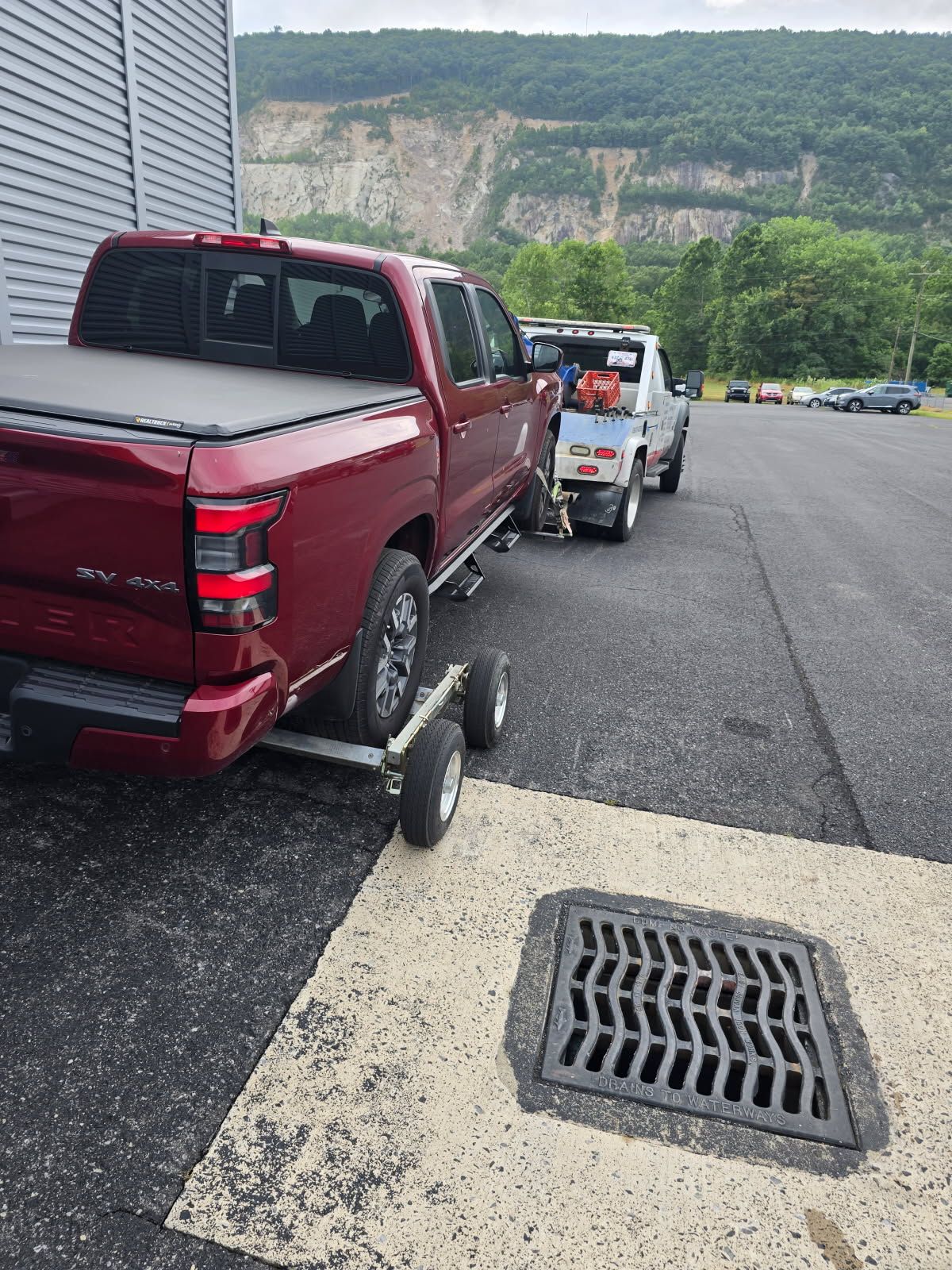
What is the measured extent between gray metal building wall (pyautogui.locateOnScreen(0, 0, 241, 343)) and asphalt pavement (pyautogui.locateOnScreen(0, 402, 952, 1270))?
4.30 m

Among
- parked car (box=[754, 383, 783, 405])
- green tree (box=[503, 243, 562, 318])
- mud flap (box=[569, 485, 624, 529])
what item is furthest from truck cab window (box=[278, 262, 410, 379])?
green tree (box=[503, 243, 562, 318])

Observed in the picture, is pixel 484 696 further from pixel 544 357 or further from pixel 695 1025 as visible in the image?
pixel 544 357

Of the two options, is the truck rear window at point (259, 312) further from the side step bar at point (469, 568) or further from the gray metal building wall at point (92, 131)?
the gray metal building wall at point (92, 131)

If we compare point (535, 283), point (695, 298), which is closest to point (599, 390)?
point (695, 298)

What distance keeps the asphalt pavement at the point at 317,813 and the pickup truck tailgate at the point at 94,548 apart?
0.94 m

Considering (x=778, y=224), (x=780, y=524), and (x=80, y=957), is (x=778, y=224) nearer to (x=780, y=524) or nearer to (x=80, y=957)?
(x=780, y=524)

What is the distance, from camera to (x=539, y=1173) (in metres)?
2.10

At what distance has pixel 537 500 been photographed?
708cm

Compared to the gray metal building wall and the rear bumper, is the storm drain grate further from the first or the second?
the gray metal building wall

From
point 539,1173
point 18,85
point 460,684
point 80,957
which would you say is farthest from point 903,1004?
point 18,85

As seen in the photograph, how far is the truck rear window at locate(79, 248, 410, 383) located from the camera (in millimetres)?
3918

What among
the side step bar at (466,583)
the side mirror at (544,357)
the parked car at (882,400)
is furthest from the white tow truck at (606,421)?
the parked car at (882,400)

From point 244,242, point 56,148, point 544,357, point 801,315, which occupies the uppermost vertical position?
point 801,315

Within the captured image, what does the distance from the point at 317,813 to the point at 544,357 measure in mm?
3946
